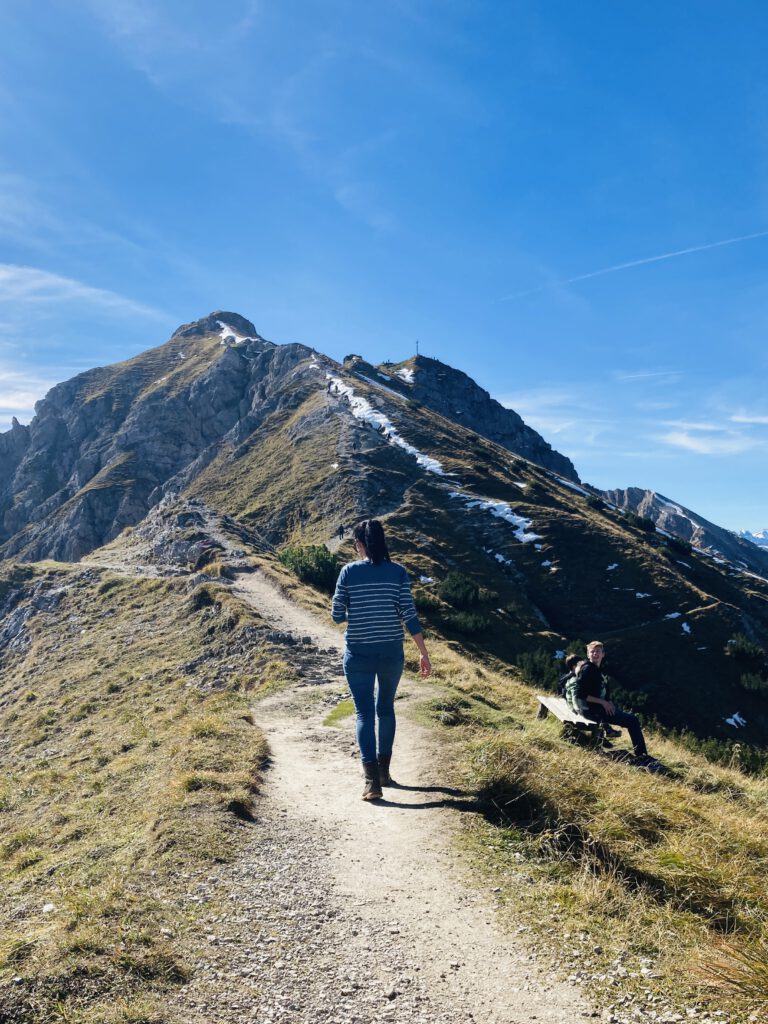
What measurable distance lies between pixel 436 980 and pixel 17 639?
36265 millimetres

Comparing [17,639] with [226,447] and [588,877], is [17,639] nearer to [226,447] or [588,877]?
[588,877]

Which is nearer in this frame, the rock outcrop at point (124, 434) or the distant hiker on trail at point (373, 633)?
the distant hiker on trail at point (373, 633)

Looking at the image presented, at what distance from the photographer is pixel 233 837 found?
256 inches

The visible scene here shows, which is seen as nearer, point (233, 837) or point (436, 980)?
point (436, 980)

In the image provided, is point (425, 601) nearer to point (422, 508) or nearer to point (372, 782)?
point (422, 508)

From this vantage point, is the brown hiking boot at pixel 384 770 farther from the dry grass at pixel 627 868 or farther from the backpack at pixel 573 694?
the backpack at pixel 573 694

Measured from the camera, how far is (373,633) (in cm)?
758

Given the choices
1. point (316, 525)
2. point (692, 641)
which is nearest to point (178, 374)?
point (316, 525)

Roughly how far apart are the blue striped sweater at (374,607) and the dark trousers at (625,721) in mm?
4686

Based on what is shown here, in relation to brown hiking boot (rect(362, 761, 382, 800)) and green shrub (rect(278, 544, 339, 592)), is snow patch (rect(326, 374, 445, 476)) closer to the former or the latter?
green shrub (rect(278, 544, 339, 592))

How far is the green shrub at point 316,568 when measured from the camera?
111ft

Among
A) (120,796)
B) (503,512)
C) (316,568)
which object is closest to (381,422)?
(503,512)

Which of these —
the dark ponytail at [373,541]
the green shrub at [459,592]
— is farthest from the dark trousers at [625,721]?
the green shrub at [459,592]

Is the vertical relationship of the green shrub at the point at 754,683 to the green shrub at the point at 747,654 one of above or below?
below
